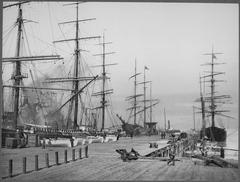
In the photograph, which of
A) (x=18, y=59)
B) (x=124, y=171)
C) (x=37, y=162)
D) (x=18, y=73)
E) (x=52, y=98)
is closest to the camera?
(x=37, y=162)

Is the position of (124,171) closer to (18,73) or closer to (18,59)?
(18,59)

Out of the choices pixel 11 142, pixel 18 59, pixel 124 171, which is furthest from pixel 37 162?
pixel 18 59

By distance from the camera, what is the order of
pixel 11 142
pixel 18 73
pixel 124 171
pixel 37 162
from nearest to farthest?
pixel 37 162
pixel 124 171
pixel 11 142
pixel 18 73

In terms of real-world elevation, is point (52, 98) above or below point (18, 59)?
below

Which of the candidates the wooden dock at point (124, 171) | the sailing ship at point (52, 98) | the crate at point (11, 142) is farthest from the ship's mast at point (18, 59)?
the wooden dock at point (124, 171)

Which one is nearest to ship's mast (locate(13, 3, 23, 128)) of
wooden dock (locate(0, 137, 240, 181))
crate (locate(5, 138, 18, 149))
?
crate (locate(5, 138, 18, 149))

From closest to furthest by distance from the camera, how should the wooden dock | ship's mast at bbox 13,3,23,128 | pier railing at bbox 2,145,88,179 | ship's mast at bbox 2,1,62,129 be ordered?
1. pier railing at bbox 2,145,88,179
2. the wooden dock
3. ship's mast at bbox 2,1,62,129
4. ship's mast at bbox 13,3,23,128

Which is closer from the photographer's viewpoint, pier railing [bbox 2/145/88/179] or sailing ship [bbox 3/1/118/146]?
pier railing [bbox 2/145/88/179]

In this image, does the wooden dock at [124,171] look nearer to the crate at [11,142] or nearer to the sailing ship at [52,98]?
the crate at [11,142]

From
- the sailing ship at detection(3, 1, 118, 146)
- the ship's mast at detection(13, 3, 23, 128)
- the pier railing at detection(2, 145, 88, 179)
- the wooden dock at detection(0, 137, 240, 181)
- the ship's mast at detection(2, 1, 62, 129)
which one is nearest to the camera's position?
the pier railing at detection(2, 145, 88, 179)

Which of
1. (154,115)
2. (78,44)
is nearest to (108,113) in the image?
(154,115)

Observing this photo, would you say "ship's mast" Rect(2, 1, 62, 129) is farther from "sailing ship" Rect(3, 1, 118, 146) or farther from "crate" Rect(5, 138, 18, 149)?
"crate" Rect(5, 138, 18, 149)

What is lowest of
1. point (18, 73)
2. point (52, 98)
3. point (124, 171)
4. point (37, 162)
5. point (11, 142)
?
point (124, 171)

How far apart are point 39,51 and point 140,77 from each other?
3.20 metres
